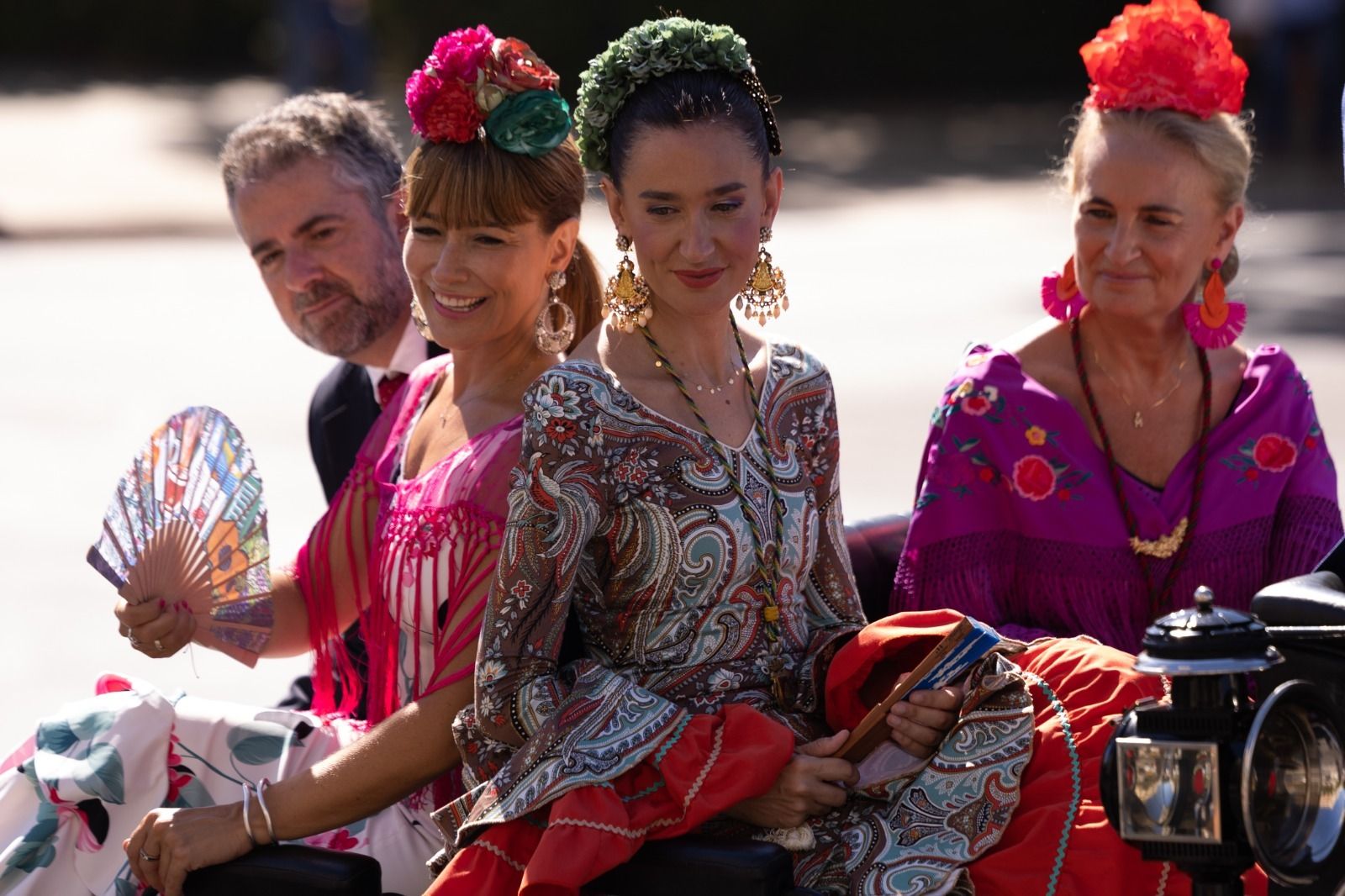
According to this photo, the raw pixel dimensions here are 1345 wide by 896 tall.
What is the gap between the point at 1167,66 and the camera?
3.48 m

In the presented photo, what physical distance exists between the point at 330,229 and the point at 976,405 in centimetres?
139

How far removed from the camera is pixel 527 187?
10.0 feet

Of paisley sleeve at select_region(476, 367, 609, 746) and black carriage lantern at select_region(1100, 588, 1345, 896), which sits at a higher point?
paisley sleeve at select_region(476, 367, 609, 746)

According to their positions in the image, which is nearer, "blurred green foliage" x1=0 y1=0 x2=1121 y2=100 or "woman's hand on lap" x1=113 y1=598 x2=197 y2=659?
"woman's hand on lap" x1=113 y1=598 x2=197 y2=659

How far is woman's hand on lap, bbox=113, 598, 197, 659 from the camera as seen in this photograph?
3.19 meters

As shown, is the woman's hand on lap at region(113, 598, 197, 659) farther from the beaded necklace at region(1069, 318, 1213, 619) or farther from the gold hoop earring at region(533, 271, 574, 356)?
the beaded necklace at region(1069, 318, 1213, 619)

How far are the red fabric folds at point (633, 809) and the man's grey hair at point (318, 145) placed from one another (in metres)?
1.73

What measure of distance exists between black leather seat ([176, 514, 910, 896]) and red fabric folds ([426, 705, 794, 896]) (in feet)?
0.13

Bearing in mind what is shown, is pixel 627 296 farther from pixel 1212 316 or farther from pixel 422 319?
pixel 1212 316

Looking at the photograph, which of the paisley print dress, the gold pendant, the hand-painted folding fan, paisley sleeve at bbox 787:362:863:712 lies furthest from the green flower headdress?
the gold pendant

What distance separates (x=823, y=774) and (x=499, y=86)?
1182 mm

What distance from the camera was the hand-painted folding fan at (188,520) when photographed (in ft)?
10.5

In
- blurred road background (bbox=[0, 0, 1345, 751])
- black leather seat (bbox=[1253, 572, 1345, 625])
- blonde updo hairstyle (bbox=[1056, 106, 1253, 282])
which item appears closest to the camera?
black leather seat (bbox=[1253, 572, 1345, 625])

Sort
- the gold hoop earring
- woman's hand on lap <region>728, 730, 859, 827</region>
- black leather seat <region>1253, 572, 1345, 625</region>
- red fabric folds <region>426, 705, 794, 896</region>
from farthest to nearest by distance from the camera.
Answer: the gold hoop earring < woman's hand on lap <region>728, 730, 859, 827</region> < red fabric folds <region>426, 705, 794, 896</region> < black leather seat <region>1253, 572, 1345, 625</region>
